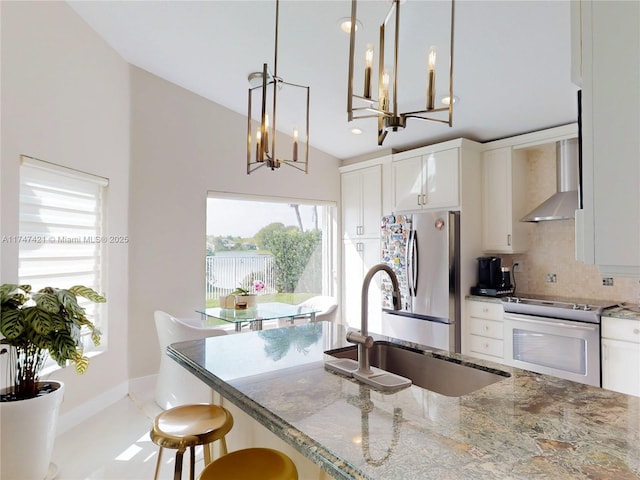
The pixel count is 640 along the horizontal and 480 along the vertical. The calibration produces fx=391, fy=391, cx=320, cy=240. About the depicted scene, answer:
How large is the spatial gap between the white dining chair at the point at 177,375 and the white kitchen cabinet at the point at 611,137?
278cm

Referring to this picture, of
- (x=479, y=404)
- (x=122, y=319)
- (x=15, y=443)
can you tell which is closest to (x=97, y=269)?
(x=122, y=319)

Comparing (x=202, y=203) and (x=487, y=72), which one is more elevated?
(x=487, y=72)

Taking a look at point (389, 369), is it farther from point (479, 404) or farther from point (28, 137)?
point (28, 137)

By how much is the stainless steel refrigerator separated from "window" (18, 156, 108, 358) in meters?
2.78

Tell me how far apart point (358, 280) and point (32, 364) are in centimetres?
344

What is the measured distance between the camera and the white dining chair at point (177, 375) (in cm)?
298

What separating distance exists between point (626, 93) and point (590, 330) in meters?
2.90

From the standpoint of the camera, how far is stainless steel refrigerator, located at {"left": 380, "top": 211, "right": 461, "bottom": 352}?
12.4 feet

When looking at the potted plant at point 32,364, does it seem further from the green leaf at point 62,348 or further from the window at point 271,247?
the window at point 271,247

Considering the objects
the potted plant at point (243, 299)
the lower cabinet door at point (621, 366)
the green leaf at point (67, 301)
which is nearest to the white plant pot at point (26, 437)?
the green leaf at point (67, 301)

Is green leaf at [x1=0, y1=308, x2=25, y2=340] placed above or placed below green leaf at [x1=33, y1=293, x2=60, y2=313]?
below

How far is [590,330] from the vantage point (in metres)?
2.95

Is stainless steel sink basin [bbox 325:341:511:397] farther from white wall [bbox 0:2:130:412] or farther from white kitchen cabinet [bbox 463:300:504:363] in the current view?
white wall [bbox 0:2:130:412]

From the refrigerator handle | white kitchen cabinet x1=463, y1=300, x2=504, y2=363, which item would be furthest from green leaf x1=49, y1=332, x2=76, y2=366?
white kitchen cabinet x1=463, y1=300, x2=504, y2=363
